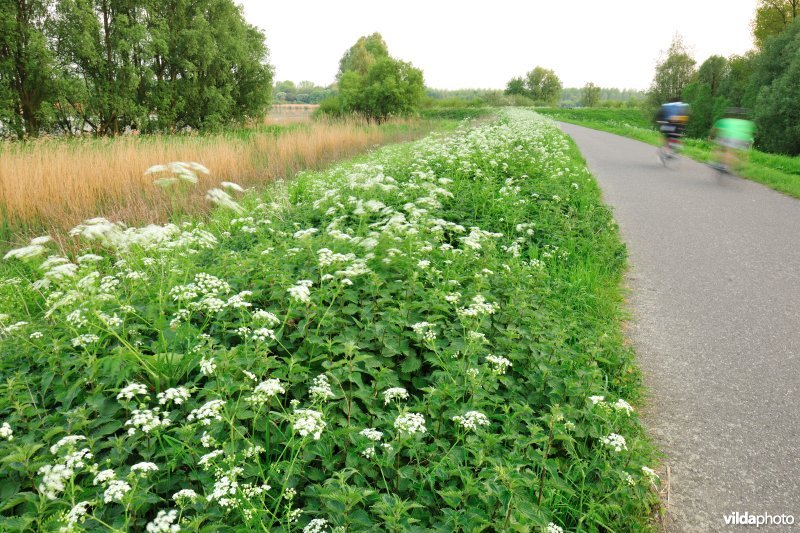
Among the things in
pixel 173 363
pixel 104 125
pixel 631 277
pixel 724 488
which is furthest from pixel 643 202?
pixel 104 125

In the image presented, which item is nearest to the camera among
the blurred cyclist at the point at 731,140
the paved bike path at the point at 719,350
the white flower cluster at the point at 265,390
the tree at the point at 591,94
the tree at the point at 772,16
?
the white flower cluster at the point at 265,390

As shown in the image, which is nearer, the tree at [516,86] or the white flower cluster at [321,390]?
the white flower cluster at [321,390]

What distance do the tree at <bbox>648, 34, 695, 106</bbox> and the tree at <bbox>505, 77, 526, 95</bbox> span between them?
65357 mm

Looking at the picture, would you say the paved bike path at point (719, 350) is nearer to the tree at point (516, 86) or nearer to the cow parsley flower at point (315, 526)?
the cow parsley flower at point (315, 526)

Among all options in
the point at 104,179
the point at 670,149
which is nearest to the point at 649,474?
the point at 104,179

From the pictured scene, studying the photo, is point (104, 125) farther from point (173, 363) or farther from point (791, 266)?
point (791, 266)

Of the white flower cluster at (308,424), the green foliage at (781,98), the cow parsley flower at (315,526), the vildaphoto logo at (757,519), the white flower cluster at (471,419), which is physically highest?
the green foliage at (781,98)

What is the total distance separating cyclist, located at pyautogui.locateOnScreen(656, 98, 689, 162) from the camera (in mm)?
12828

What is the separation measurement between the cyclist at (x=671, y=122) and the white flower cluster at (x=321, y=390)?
1377 centimetres

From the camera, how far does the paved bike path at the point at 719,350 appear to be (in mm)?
2619

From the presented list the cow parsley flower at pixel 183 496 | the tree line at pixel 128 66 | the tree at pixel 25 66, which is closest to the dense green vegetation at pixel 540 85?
the tree line at pixel 128 66

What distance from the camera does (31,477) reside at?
2074 mm

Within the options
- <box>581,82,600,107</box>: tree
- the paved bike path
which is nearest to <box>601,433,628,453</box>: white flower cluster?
the paved bike path

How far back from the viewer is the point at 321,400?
252 centimetres
